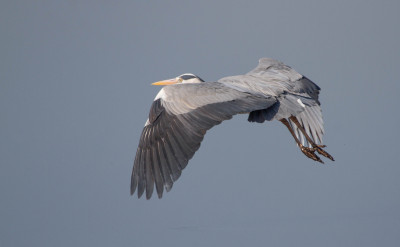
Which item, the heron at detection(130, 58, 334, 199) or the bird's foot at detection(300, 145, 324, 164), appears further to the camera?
the bird's foot at detection(300, 145, 324, 164)

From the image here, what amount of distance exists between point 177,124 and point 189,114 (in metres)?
0.16

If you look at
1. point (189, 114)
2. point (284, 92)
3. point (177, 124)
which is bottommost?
point (177, 124)

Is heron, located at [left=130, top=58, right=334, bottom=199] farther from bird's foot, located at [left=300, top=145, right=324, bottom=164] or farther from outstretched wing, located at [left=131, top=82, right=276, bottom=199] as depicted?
bird's foot, located at [left=300, top=145, right=324, bottom=164]

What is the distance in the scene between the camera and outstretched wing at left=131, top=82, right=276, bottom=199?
644cm

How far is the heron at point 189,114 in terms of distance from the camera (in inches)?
254

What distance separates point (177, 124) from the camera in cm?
665

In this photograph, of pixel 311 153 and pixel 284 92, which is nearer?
pixel 284 92

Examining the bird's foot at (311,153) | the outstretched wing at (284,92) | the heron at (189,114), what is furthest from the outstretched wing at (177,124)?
the bird's foot at (311,153)

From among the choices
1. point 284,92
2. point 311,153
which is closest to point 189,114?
point 284,92

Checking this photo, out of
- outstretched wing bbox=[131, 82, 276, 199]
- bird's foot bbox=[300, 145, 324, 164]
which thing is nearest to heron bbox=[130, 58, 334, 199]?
outstretched wing bbox=[131, 82, 276, 199]

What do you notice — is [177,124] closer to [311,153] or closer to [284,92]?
[284,92]

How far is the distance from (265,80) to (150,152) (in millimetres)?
1984

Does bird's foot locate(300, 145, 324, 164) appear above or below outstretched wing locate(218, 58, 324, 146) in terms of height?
below

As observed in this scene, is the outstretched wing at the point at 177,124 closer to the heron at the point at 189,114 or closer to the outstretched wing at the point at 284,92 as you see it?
the heron at the point at 189,114
